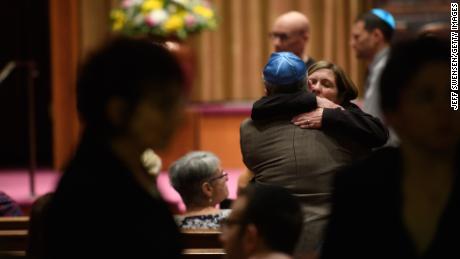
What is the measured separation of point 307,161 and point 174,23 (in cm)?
369

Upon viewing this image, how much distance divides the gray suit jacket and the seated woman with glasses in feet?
1.02

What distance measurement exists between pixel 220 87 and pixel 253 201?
642 cm

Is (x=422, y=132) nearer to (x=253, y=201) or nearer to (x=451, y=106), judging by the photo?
(x=451, y=106)

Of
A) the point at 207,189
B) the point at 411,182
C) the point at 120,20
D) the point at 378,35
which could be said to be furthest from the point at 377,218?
the point at 120,20

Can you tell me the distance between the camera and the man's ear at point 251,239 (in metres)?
1.91

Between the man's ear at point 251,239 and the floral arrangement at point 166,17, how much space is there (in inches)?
179

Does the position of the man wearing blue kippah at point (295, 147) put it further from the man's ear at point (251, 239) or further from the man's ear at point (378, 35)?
the man's ear at point (378, 35)

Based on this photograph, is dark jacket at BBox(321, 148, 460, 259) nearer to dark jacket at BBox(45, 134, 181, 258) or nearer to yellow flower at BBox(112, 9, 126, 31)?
dark jacket at BBox(45, 134, 181, 258)

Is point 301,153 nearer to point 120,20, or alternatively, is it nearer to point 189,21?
point 189,21

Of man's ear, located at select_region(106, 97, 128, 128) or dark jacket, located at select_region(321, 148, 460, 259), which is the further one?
dark jacket, located at select_region(321, 148, 460, 259)

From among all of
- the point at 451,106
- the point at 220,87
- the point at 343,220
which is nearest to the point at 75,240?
the point at 343,220

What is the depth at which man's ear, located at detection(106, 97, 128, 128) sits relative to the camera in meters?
1.47

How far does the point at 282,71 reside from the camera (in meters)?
2.98

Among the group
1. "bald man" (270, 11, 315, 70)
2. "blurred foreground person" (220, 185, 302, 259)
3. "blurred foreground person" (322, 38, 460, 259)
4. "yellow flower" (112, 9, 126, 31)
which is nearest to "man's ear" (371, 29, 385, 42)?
"bald man" (270, 11, 315, 70)
